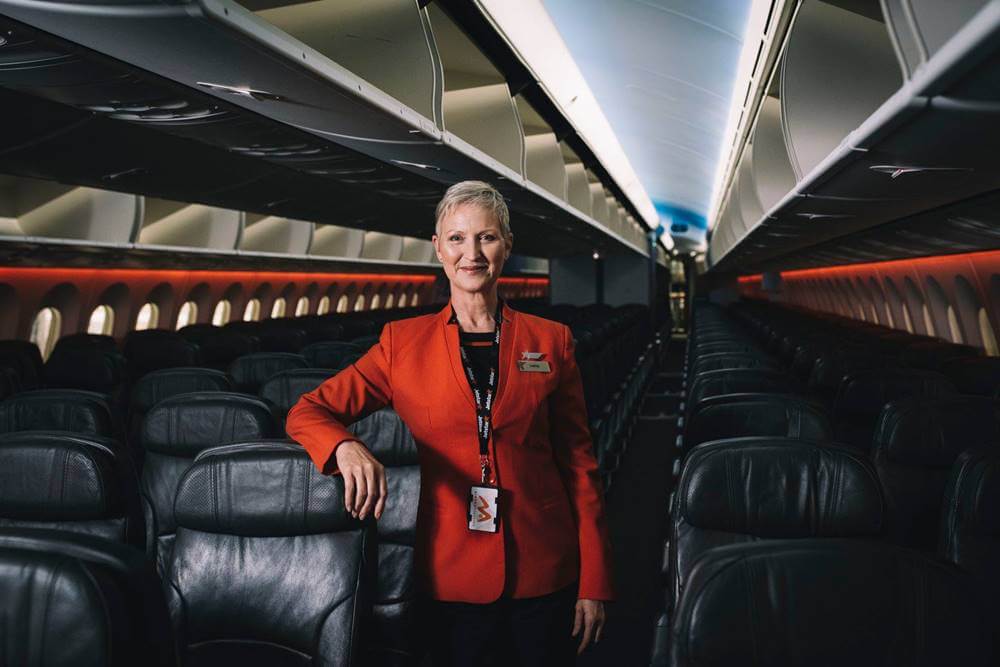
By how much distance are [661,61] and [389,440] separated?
6449 mm

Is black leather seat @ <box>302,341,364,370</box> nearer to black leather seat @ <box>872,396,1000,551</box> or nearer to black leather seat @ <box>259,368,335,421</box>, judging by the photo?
black leather seat @ <box>259,368,335,421</box>

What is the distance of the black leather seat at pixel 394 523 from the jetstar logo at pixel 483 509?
1.93m

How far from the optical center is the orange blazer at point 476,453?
2.34 meters

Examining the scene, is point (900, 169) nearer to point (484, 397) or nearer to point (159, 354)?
point (484, 397)

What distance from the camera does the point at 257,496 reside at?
10.2 ft

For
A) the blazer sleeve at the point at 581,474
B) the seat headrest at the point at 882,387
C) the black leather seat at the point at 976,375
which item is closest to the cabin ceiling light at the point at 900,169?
the seat headrest at the point at 882,387

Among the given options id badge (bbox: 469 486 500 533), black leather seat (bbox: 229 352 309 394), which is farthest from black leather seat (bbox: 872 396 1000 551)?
black leather seat (bbox: 229 352 309 394)

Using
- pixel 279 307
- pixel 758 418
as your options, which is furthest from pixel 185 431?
pixel 279 307

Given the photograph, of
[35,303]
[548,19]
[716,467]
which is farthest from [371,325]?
[716,467]

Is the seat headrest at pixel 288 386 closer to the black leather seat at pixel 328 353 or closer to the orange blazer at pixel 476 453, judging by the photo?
the black leather seat at pixel 328 353

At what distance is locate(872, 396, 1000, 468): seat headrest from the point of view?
4734 mm

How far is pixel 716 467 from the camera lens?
11.3 feet

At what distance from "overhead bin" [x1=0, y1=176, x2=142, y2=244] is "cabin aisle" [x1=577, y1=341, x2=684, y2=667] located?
23.9ft

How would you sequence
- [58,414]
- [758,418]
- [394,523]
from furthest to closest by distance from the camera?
[58,414] < [758,418] < [394,523]
